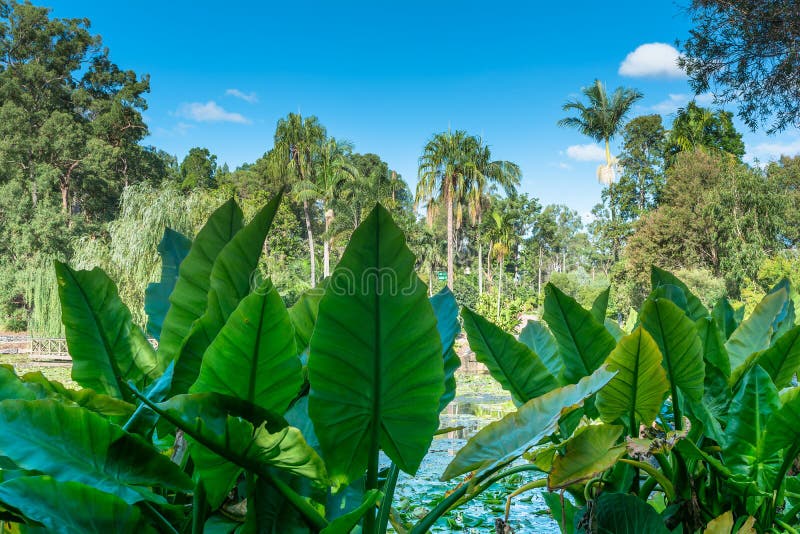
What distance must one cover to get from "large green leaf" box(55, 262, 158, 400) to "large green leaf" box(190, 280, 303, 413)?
275mm

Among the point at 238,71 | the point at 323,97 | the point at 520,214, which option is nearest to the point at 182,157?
the point at 520,214

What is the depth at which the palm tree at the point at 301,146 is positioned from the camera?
23.9m

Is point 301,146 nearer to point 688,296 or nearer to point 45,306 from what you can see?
point 45,306

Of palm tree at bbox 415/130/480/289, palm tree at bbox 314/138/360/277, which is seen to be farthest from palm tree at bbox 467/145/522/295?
palm tree at bbox 314/138/360/277

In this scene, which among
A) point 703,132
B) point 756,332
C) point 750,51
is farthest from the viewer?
point 703,132

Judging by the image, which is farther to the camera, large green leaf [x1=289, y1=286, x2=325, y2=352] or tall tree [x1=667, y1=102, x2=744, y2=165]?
tall tree [x1=667, y1=102, x2=744, y2=165]

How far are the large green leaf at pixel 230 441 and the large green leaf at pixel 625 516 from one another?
1.30ft

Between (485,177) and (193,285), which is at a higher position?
(485,177)

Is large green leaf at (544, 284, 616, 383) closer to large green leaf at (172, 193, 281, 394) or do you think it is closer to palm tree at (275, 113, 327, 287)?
large green leaf at (172, 193, 281, 394)

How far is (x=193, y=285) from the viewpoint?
1.99 feet

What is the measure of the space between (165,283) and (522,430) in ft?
1.93

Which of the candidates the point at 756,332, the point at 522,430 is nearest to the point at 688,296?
the point at 756,332

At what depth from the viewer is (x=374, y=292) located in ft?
1.39

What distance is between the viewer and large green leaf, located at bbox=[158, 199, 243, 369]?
0.61m
